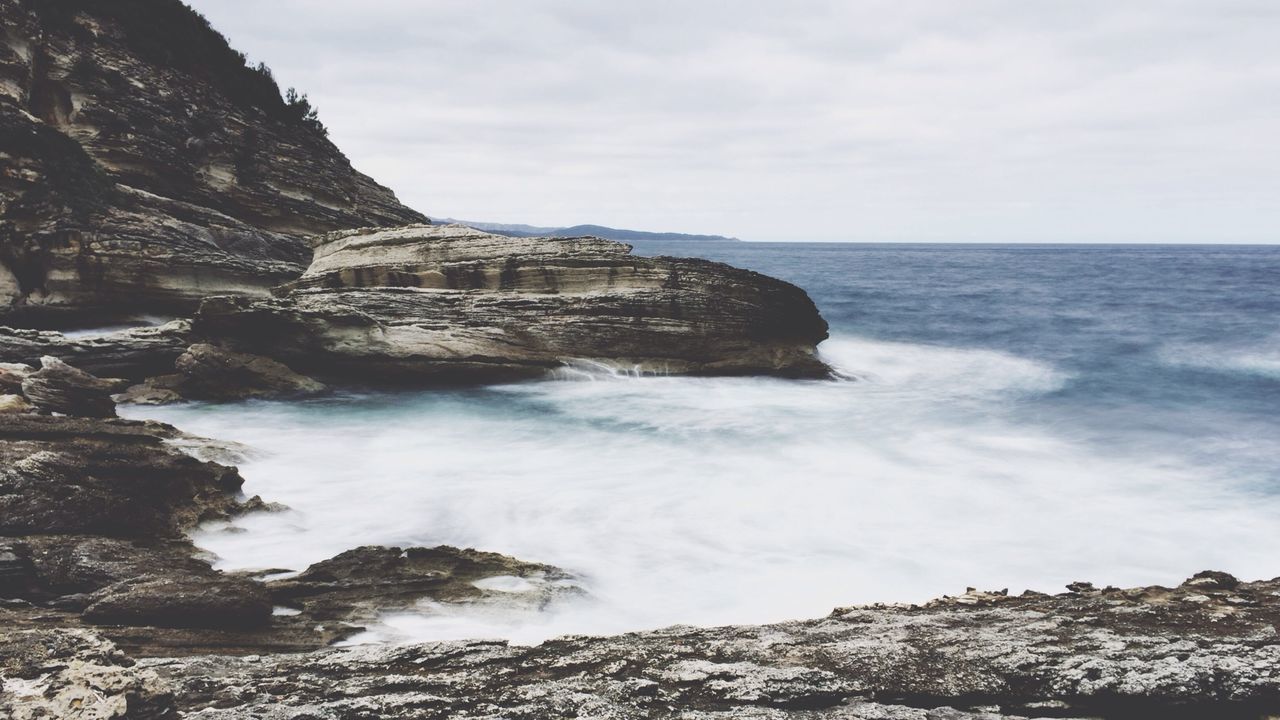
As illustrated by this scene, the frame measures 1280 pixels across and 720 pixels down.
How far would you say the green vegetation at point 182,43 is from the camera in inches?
874

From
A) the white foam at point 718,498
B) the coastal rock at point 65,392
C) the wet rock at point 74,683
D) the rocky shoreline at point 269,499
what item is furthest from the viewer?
the coastal rock at point 65,392

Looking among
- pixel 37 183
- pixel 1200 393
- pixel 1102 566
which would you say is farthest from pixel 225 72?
pixel 1200 393

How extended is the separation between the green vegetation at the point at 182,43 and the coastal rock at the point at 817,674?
24.8m

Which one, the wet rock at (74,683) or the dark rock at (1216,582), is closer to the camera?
the wet rock at (74,683)

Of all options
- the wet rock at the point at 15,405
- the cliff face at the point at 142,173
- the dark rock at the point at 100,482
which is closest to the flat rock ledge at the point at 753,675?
the dark rock at the point at 100,482

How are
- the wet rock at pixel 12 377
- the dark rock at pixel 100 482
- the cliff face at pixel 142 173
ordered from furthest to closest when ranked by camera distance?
the cliff face at pixel 142 173 < the wet rock at pixel 12 377 < the dark rock at pixel 100 482

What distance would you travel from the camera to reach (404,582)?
6.85 metres

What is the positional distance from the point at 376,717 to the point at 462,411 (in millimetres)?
13114

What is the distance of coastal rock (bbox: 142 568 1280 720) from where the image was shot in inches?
126

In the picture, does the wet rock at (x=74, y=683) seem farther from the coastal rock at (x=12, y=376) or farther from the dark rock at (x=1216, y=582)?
the coastal rock at (x=12, y=376)

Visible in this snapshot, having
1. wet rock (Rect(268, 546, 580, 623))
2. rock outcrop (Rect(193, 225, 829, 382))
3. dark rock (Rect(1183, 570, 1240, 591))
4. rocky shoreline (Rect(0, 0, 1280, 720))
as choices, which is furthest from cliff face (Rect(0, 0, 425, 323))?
dark rock (Rect(1183, 570, 1240, 591))

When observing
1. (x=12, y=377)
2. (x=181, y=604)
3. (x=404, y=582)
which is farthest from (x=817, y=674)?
(x=12, y=377)

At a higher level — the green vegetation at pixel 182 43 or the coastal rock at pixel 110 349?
the green vegetation at pixel 182 43

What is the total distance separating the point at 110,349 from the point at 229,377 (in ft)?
7.44
